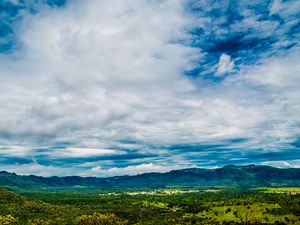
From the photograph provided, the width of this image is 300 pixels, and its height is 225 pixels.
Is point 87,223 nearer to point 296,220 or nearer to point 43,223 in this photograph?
point 43,223

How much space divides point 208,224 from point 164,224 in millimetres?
24078

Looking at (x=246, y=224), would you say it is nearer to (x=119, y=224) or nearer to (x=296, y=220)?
(x=296, y=220)

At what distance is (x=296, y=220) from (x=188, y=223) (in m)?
57.5

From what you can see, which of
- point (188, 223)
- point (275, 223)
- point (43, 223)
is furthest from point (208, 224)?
point (43, 223)

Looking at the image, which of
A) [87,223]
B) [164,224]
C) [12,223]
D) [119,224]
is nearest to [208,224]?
[164,224]

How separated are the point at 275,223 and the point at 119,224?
3347 inches

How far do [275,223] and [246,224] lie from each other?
50.5ft

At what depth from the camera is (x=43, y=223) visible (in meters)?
189

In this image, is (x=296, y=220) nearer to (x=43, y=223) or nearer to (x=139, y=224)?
(x=139, y=224)

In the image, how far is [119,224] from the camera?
199 meters

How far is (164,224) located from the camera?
629 ft

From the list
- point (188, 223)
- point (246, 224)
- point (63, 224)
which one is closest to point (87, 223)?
point (63, 224)

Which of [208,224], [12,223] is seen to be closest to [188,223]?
[208,224]

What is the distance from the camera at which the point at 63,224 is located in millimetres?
191875
